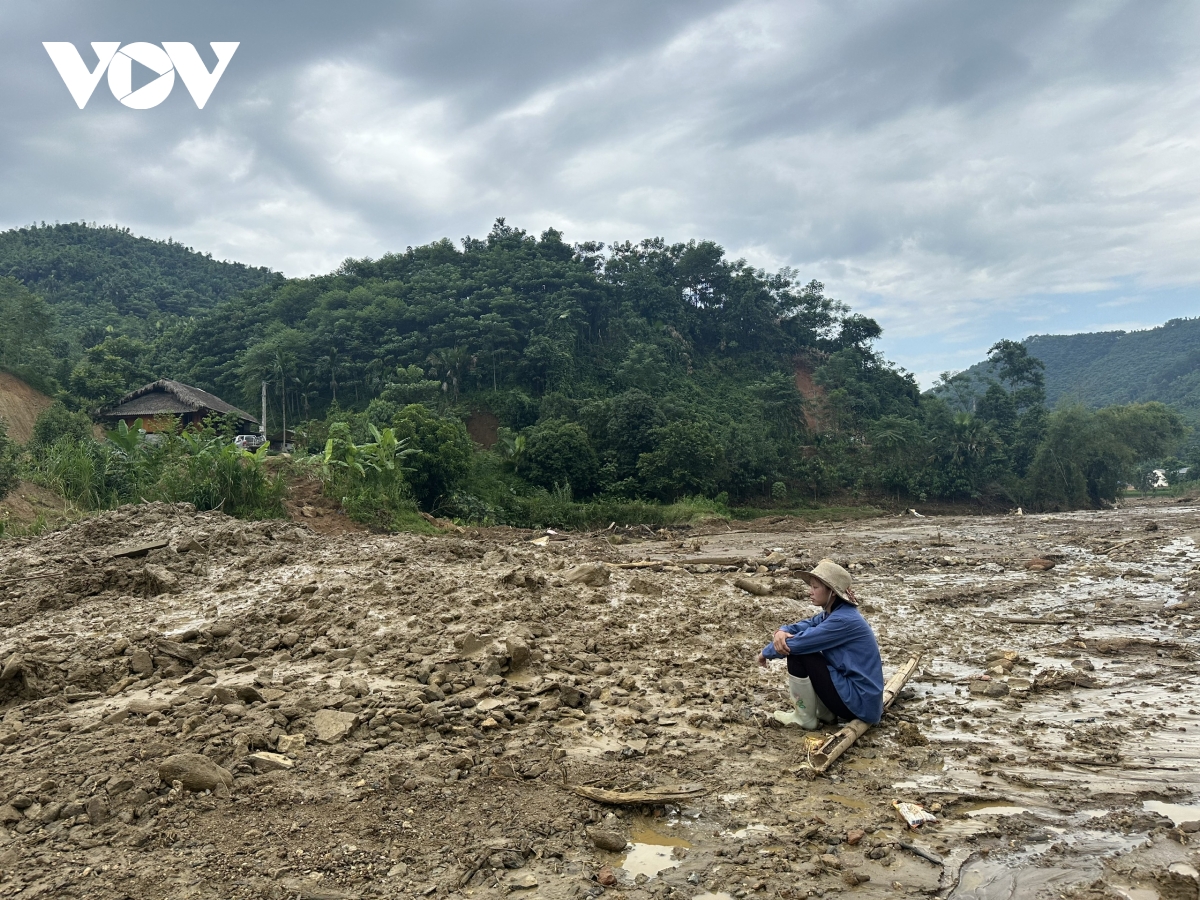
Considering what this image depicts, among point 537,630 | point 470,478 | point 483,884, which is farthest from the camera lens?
point 470,478

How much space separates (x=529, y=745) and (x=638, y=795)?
85 centimetres

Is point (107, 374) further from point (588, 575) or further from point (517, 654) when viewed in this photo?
point (517, 654)

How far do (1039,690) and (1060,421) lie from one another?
37.1 m

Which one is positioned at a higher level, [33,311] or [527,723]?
[33,311]

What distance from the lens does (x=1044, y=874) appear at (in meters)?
2.84

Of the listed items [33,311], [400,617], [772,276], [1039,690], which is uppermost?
[772,276]

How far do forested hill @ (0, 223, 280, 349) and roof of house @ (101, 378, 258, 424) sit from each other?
16221 mm

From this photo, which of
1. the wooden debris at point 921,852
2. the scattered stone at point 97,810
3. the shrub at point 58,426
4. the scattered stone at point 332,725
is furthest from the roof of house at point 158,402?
the wooden debris at point 921,852

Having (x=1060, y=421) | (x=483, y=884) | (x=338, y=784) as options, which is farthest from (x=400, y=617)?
(x=1060, y=421)

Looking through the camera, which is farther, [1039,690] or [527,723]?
[1039,690]

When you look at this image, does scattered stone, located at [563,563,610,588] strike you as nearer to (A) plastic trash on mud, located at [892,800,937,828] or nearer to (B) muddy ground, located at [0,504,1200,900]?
(B) muddy ground, located at [0,504,1200,900]

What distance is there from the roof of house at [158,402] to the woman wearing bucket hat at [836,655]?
28.6 m

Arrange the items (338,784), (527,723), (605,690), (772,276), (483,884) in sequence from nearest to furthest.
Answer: (483,884) → (338,784) → (527,723) → (605,690) → (772,276)

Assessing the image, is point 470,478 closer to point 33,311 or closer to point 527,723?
point 527,723
